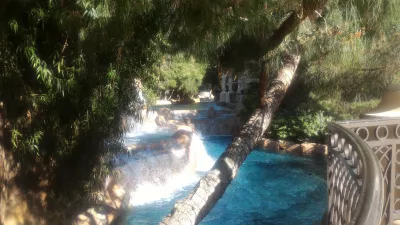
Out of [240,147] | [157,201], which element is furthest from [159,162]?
[240,147]

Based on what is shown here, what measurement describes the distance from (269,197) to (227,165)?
3.70 m

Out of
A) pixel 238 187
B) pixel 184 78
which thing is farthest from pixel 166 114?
pixel 238 187

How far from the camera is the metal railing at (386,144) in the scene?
2.11 metres

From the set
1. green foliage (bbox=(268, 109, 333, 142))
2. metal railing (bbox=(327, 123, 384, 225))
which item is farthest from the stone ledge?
metal railing (bbox=(327, 123, 384, 225))

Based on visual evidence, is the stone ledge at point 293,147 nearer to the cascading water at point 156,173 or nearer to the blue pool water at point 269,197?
the blue pool water at point 269,197

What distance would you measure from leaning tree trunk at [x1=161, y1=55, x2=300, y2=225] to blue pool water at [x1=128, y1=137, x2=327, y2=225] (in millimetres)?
1535

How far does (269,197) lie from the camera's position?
675 centimetres

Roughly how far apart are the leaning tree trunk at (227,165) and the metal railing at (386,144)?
124 centimetres

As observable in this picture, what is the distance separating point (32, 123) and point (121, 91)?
2.79 ft

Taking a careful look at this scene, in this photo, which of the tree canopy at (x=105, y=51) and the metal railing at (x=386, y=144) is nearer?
the metal railing at (x=386, y=144)

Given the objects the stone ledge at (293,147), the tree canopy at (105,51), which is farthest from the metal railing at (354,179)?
the stone ledge at (293,147)

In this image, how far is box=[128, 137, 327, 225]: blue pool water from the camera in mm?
5680

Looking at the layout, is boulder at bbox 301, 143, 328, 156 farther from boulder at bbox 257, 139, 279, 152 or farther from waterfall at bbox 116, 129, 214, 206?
waterfall at bbox 116, 129, 214, 206

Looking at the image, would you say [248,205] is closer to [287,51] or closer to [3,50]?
[287,51]
